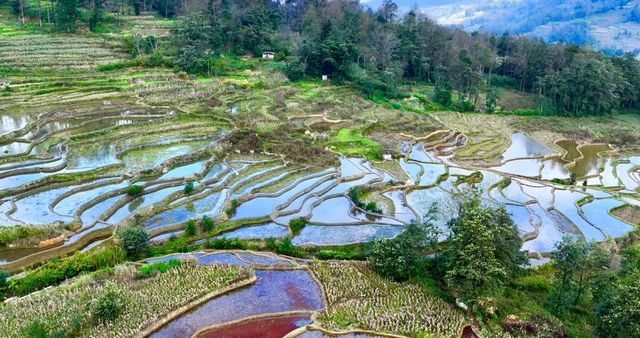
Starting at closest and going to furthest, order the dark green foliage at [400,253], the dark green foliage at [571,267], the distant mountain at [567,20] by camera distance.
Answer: the dark green foliage at [571,267], the dark green foliage at [400,253], the distant mountain at [567,20]

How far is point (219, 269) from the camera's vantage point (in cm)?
1833

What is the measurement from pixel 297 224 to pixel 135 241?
7061 millimetres

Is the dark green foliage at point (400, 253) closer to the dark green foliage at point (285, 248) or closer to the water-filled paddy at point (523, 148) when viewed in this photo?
the dark green foliage at point (285, 248)

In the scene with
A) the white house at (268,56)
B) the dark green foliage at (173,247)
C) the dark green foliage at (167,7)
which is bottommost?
the dark green foliage at (173,247)

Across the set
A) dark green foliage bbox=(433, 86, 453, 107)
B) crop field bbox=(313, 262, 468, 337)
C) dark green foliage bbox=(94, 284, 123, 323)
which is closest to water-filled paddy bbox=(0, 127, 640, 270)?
crop field bbox=(313, 262, 468, 337)

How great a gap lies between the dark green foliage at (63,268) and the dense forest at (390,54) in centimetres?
3275

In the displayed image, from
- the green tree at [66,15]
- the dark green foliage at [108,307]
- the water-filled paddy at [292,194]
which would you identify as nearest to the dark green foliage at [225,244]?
the water-filled paddy at [292,194]

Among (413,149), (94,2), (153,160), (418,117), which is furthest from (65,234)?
(94,2)

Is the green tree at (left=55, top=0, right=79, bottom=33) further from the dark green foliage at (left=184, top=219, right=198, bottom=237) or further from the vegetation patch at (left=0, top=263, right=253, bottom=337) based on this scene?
the vegetation patch at (left=0, top=263, right=253, bottom=337)

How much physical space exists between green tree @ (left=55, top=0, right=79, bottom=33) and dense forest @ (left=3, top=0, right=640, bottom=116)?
107 mm

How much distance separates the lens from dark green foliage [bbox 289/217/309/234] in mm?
22347

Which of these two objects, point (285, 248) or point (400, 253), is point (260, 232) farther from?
point (400, 253)

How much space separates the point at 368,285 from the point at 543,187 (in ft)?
55.5

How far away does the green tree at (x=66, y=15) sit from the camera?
5090cm
